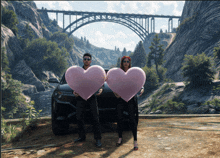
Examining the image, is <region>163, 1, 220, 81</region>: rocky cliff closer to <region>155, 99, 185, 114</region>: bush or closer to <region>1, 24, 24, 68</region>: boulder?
<region>155, 99, 185, 114</region>: bush

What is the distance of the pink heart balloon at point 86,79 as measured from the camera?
3.15m

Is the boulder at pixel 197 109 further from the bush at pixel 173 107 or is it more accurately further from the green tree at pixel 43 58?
the green tree at pixel 43 58

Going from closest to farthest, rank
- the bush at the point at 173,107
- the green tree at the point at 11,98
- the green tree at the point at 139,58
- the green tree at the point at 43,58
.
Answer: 1. the bush at the point at 173,107
2. the green tree at the point at 11,98
3. the green tree at the point at 43,58
4. the green tree at the point at 139,58

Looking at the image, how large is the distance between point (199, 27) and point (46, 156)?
126ft

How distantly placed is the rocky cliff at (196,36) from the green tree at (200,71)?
43.5 feet

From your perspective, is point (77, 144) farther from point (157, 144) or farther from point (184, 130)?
point (184, 130)

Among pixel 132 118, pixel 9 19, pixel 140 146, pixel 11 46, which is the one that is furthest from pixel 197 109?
pixel 9 19

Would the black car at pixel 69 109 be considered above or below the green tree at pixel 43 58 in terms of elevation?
below

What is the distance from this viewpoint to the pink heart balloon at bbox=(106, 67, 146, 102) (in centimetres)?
317

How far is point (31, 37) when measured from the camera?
52.8 metres

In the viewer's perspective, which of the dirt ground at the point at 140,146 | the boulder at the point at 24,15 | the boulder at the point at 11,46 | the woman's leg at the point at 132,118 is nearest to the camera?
the dirt ground at the point at 140,146

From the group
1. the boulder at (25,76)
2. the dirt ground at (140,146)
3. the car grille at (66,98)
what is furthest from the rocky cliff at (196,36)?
the car grille at (66,98)

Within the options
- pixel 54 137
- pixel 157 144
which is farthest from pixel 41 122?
pixel 157 144

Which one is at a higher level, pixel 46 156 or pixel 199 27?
pixel 199 27
